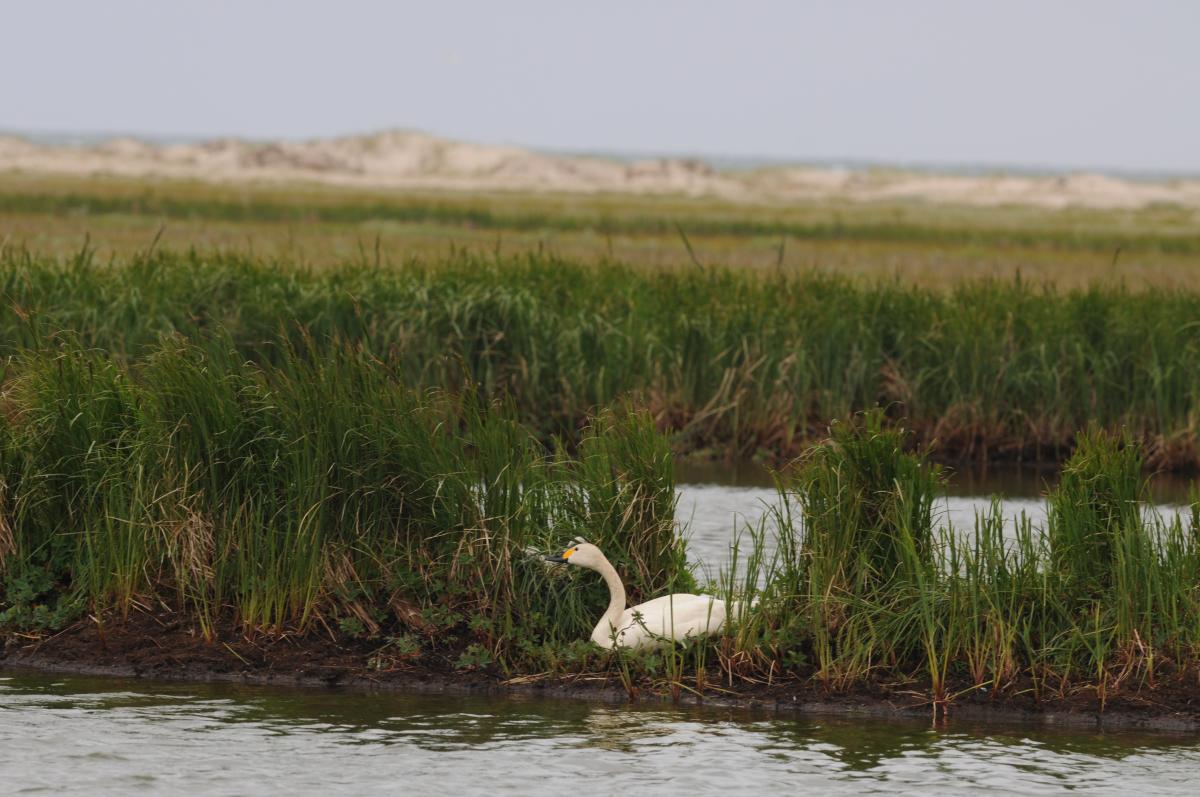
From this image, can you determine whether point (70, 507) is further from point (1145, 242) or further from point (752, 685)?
point (1145, 242)

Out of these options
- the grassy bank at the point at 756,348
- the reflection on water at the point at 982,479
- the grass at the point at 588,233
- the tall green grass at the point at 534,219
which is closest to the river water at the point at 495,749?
the reflection on water at the point at 982,479

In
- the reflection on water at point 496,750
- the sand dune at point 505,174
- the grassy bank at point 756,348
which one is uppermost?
the sand dune at point 505,174

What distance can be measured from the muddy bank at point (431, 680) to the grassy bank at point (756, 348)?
932 cm

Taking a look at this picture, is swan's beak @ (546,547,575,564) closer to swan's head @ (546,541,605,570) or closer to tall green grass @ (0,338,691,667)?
swan's head @ (546,541,605,570)

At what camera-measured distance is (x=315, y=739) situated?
9852 mm

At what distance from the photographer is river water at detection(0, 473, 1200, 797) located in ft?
30.0

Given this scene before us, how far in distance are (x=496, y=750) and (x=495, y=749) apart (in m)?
0.02

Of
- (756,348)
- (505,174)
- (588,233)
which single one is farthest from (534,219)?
(505,174)

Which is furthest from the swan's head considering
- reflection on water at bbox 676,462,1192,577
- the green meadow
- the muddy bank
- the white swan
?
reflection on water at bbox 676,462,1192,577

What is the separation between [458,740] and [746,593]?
2.07 meters

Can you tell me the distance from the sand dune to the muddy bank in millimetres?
103512

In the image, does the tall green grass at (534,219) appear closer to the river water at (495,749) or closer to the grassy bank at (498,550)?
the grassy bank at (498,550)

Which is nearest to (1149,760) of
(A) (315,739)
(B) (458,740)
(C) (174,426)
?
(B) (458,740)

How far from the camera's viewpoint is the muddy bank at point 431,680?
34.3ft
